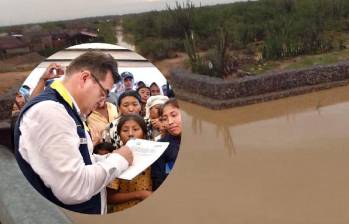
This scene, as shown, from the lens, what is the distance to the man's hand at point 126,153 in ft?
2.62

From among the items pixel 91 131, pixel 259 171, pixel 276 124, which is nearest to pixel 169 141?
pixel 91 131

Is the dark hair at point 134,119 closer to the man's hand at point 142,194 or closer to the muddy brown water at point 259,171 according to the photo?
the man's hand at point 142,194

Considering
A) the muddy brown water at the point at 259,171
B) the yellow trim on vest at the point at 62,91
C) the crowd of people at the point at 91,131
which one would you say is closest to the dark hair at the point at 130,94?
the crowd of people at the point at 91,131

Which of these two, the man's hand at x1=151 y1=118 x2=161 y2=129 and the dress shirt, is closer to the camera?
the dress shirt

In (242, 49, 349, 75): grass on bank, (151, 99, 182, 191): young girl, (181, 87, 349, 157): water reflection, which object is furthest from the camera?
(242, 49, 349, 75): grass on bank

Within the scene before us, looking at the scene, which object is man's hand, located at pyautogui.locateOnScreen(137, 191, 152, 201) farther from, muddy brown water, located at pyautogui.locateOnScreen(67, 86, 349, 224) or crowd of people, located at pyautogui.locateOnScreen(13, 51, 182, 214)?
muddy brown water, located at pyautogui.locateOnScreen(67, 86, 349, 224)

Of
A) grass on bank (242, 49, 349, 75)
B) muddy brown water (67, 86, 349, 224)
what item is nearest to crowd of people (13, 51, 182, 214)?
muddy brown water (67, 86, 349, 224)

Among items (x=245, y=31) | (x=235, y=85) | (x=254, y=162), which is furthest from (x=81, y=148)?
(x=245, y=31)

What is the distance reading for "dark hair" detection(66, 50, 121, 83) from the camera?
809 mm

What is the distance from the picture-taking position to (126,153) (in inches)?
31.6

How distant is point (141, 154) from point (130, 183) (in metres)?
0.06

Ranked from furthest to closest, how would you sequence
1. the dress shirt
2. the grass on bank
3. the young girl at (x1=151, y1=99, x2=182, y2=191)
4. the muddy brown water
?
1. the grass on bank
2. the muddy brown water
3. the young girl at (x1=151, y1=99, x2=182, y2=191)
4. the dress shirt

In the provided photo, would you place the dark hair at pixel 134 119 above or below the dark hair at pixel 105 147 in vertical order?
above

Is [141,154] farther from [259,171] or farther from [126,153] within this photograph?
[259,171]
